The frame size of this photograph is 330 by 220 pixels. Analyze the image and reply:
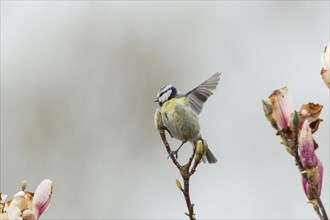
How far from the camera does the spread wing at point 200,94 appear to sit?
6.95ft

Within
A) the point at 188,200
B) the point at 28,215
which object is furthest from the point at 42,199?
the point at 188,200

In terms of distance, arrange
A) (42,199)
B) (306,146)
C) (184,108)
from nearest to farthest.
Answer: (306,146) → (42,199) → (184,108)

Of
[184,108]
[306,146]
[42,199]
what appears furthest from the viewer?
[184,108]

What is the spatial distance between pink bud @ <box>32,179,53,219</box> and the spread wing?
1007mm

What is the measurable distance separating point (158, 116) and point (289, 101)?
0.35 meters

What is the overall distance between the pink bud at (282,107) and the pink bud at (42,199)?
1.28 feet

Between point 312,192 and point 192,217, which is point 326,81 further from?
point 192,217

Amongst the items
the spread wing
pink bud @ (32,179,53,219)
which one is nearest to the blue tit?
the spread wing

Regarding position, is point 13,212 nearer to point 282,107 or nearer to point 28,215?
point 28,215

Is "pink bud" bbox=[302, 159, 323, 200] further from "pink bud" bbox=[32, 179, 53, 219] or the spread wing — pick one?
→ the spread wing

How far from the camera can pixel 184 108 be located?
2.17 meters

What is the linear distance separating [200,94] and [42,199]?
108 centimetres

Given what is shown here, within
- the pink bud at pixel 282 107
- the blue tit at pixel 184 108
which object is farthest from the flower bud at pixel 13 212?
the blue tit at pixel 184 108

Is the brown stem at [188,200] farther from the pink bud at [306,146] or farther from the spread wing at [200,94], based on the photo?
the spread wing at [200,94]
